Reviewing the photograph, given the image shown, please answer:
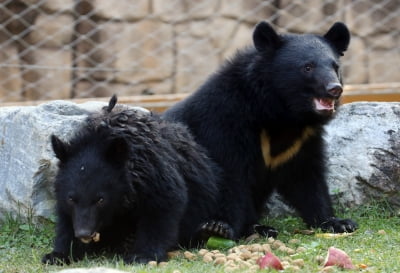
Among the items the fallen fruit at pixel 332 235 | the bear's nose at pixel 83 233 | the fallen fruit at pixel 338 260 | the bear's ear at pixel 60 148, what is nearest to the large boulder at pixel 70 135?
the fallen fruit at pixel 332 235

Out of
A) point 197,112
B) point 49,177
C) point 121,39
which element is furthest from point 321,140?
point 121,39

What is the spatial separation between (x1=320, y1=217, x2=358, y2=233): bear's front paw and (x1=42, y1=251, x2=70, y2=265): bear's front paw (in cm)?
184

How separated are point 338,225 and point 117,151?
5.88ft

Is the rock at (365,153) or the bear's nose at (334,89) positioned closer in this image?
the bear's nose at (334,89)

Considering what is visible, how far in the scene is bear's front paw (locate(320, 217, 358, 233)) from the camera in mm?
5879

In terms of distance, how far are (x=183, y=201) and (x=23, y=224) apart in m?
1.40

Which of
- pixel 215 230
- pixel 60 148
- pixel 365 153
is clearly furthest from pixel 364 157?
pixel 60 148

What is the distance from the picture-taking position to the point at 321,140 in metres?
6.14

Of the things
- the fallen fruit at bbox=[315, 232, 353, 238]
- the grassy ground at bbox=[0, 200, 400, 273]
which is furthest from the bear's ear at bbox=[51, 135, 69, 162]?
the fallen fruit at bbox=[315, 232, 353, 238]

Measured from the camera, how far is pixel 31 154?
6105mm

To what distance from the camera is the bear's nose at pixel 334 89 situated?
218 inches

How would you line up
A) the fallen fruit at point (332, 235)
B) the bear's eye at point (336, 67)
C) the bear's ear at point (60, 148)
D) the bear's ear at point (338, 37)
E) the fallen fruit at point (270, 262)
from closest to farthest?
1. the fallen fruit at point (270, 262)
2. the bear's ear at point (60, 148)
3. the fallen fruit at point (332, 235)
4. the bear's eye at point (336, 67)
5. the bear's ear at point (338, 37)

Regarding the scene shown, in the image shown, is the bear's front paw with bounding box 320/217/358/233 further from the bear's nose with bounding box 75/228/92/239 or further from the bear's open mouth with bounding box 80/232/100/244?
the bear's nose with bounding box 75/228/92/239

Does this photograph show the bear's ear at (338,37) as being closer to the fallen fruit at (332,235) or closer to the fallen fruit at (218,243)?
the fallen fruit at (332,235)
